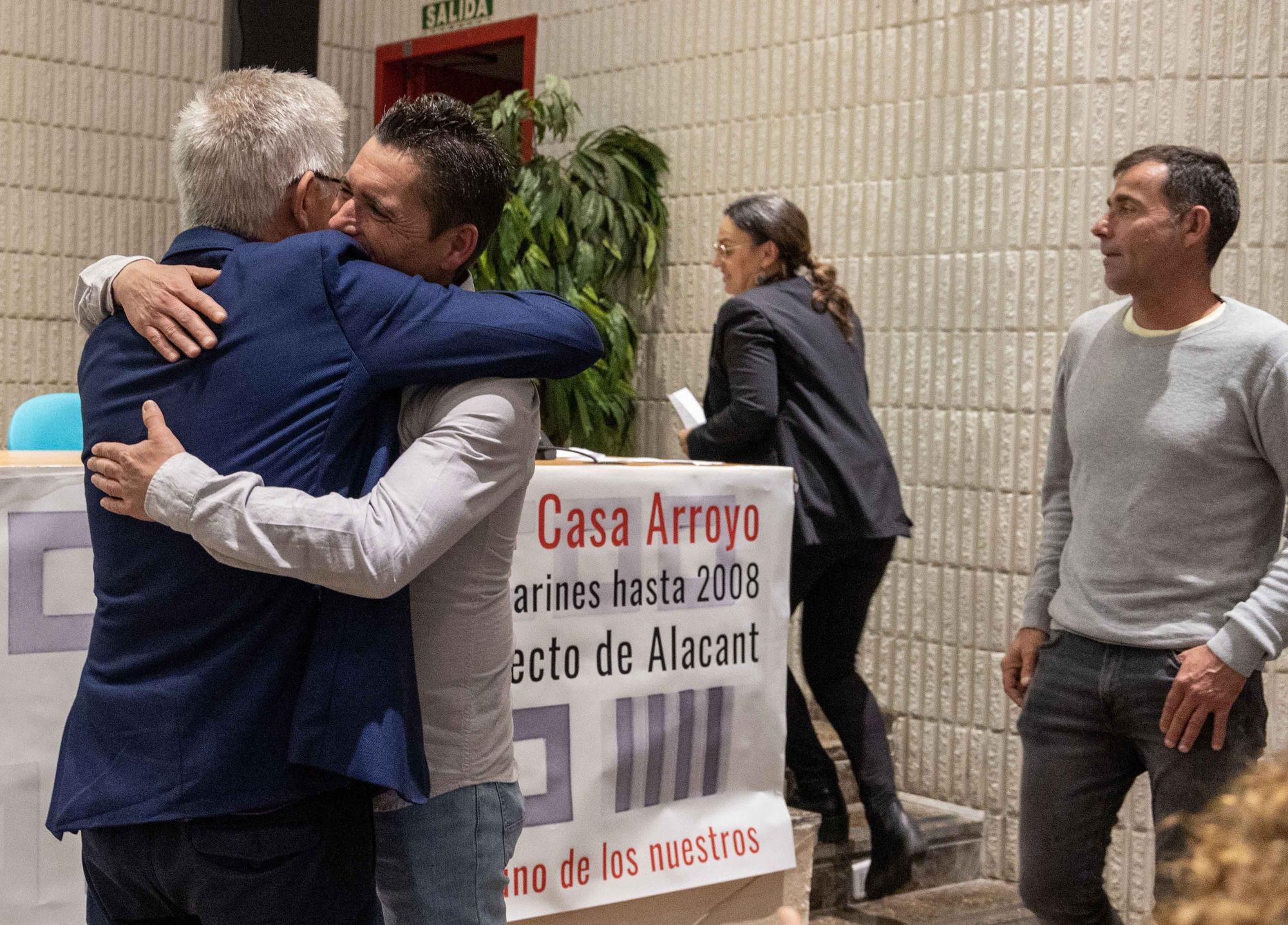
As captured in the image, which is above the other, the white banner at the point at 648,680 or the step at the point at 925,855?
the white banner at the point at 648,680

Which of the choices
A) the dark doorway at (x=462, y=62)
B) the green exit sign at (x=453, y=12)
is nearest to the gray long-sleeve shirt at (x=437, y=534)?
the dark doorway at (x=462, y=62)

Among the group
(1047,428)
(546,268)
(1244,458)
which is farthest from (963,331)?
(1244,458)

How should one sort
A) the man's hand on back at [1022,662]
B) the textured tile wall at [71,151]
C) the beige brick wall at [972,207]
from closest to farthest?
the man's hand on back at [1022,662], the beige brick wall at [972,207], the textured tile wall at [71,151]

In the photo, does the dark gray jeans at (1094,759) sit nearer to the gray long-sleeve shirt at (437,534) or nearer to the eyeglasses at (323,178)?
the gray long-sleeve shirt at (437,534)

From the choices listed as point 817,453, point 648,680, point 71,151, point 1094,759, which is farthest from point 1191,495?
point 71,151

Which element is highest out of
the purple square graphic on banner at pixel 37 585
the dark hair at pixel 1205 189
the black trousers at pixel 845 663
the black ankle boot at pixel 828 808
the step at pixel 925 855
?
the dark hair at pixel 1205 189

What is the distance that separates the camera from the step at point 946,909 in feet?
11.9

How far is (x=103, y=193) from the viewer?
548 cm

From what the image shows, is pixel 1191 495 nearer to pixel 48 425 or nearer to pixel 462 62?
pixel 48 425

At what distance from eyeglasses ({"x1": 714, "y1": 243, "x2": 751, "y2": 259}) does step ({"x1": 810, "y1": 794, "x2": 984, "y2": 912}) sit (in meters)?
1.47

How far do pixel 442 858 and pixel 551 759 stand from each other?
94 centimetres

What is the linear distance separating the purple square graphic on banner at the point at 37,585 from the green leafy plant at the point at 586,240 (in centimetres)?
272

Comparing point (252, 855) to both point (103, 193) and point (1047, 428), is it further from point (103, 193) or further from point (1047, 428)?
point (103, 193)

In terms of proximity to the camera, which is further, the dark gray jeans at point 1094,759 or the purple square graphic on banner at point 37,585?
the dark gray jeans at point 1094,759
